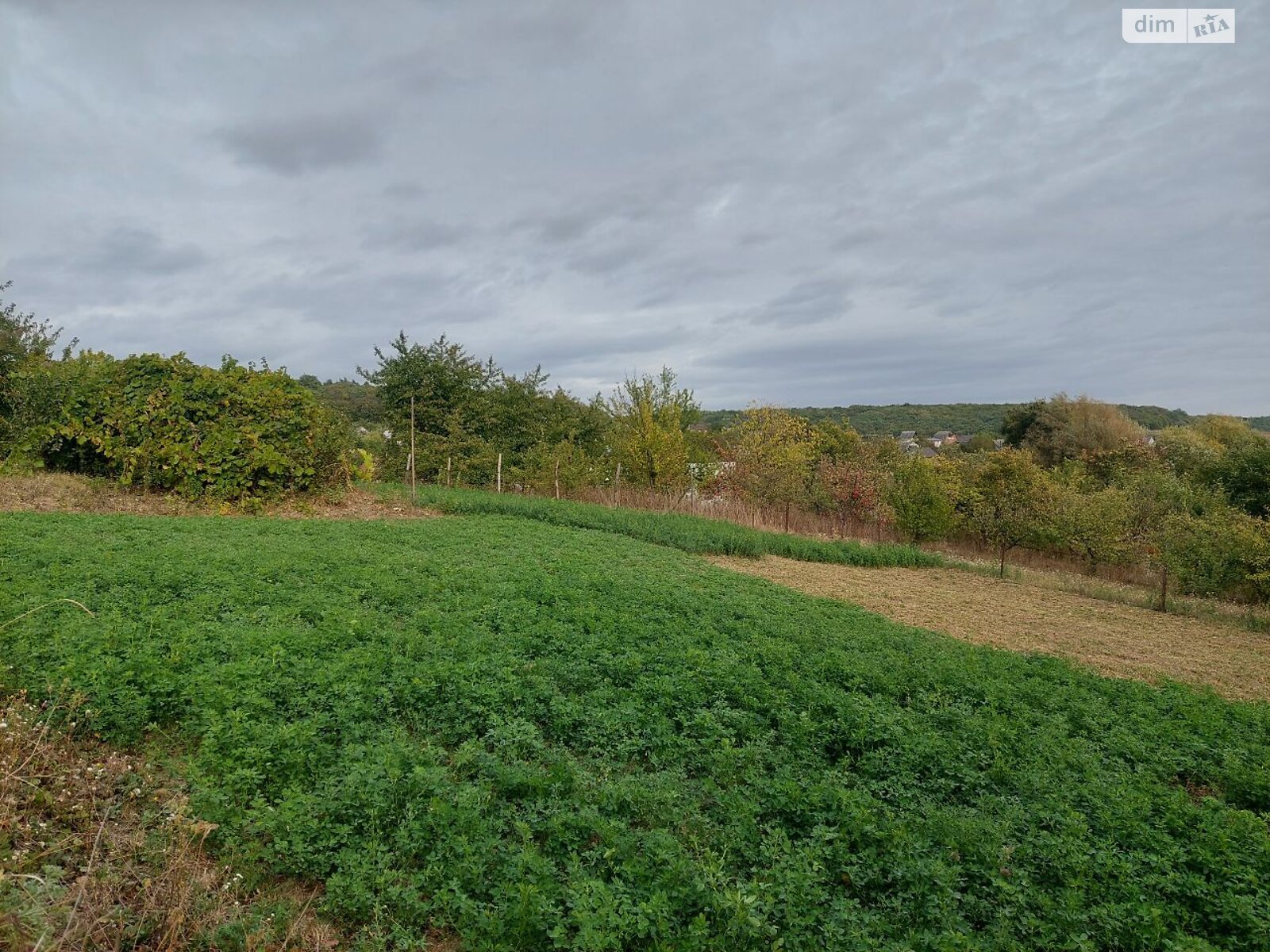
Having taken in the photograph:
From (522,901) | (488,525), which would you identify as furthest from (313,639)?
(488,525)

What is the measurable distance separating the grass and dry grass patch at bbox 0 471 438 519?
3.84 feet

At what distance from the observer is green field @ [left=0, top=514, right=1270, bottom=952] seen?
272 centimetres

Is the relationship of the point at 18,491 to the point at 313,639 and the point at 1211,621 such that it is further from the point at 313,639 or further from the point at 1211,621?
the point at 1211,621

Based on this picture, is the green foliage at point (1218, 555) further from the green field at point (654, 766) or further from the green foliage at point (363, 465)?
the green foliage at point (363, 465)

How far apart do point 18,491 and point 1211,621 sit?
20.2 m

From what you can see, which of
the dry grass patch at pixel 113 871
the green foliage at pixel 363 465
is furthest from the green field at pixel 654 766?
the green foliage at pixel 363 465

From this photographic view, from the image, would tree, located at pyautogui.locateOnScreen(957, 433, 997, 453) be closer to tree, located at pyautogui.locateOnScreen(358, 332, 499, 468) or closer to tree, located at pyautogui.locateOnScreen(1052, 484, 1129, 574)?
tree, located at pyautogui.locateOnScreen(1052, 484, 1129, 574)

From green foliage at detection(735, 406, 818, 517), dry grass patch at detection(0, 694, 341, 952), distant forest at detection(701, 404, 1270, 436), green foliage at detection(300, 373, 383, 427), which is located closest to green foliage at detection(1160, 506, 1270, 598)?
green foliage at detection(735, 406, 818, 517)

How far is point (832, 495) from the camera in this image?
70.3ft

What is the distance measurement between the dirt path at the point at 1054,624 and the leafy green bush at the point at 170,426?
9.23 meters

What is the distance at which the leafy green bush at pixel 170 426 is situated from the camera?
12.5 m

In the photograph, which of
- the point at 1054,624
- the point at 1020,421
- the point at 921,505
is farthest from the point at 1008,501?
the point at 1020,421

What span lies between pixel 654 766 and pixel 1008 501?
18.3 meters

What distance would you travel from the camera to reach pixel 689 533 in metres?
14.0
